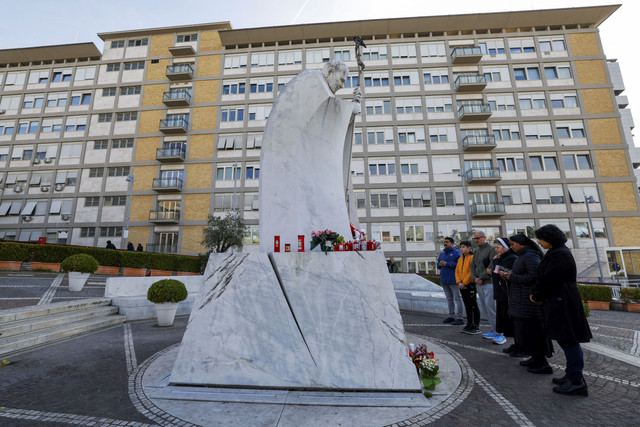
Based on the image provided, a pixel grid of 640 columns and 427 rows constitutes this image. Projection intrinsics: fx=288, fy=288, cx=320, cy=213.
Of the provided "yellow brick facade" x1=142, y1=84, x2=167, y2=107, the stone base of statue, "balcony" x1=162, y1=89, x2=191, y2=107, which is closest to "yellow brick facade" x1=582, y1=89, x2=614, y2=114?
the stone base of statue

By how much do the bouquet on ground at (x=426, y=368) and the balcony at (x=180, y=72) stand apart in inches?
1360

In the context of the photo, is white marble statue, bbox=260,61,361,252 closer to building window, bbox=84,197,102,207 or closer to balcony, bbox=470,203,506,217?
balcony, bbox=470,203,506,217

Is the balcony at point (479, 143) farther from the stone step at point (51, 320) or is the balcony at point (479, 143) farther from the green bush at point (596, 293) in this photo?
the stone step at point (51, 320)

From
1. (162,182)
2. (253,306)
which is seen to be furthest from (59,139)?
(253,306)

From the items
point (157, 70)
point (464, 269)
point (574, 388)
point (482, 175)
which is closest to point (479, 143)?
point (482, 175)

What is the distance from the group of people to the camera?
335cm

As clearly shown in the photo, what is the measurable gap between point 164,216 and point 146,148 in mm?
7711

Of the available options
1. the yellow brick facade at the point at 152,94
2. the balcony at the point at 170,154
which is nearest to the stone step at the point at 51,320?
the balcony at the point at 170,154

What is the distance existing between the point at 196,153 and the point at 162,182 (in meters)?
4.32

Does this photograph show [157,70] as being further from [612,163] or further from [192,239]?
[612,163]

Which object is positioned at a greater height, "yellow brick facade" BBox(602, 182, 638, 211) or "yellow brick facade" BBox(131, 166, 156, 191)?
"yellow brick facade" BBox(131, 166, 156, 191)

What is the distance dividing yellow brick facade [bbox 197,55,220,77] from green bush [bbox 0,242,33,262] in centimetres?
2254

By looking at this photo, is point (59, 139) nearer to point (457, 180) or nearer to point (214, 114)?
point (214, 114)

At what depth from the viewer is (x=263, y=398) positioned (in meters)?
3.31
